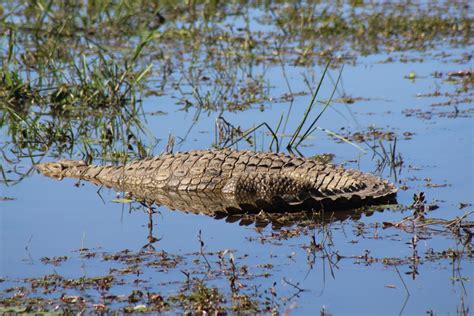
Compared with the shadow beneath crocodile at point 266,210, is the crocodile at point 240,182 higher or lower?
higher

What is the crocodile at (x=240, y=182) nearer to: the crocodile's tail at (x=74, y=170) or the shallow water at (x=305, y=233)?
the crocodile's tail at (x=74, y=170)

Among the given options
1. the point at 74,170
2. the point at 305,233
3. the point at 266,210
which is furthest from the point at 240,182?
the point at 74,170

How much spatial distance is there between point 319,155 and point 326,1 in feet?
22.2

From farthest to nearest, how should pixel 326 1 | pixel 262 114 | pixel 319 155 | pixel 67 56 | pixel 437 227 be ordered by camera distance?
pixel 326 1
pixel 67 56
pixel 262 114
pixel 319 155
pixel 437 227

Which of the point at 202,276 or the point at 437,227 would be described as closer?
the point at 202,276

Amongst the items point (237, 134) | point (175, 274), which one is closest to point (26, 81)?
point (237, 134)

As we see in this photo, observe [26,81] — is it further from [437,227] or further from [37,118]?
[437,227]

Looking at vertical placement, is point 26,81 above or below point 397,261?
above

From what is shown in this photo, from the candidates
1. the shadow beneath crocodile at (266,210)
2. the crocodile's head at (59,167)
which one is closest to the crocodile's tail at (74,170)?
the crocodile's head at (59,167)

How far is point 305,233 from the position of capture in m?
6.39

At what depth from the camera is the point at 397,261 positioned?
225 inches

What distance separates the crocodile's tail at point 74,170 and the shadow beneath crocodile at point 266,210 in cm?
75

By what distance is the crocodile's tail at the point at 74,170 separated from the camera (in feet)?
26.7

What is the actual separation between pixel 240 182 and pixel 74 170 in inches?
58.9
